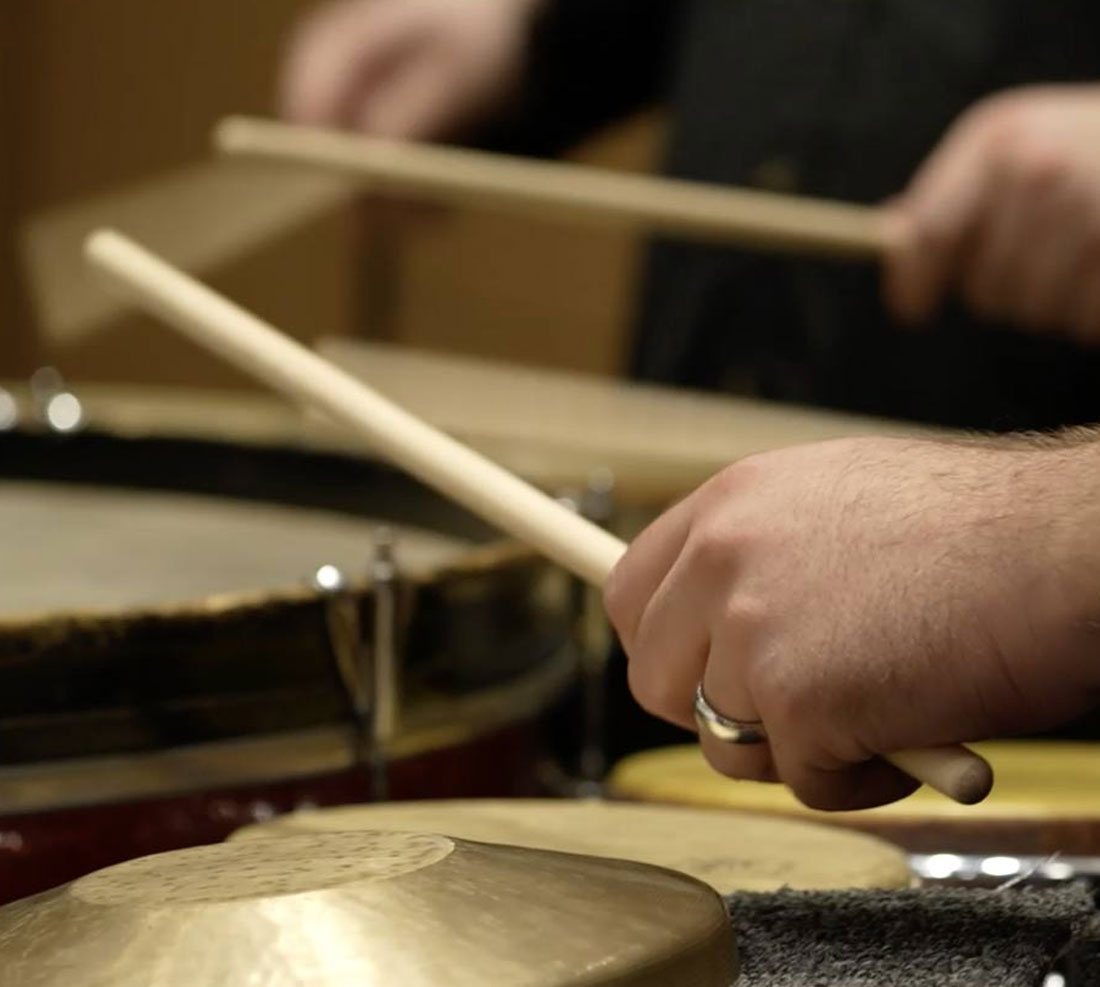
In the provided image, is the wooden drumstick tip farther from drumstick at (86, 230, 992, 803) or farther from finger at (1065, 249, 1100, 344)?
finger at (1065, 249, 1100, 344)

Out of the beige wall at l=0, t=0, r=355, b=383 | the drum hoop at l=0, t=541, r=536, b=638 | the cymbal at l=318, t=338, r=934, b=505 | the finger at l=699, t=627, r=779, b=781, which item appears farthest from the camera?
the beige wall at l=0, t=0, r=355, b=383

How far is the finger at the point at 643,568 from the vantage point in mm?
529

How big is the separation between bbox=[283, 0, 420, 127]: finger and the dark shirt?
108 millimetres

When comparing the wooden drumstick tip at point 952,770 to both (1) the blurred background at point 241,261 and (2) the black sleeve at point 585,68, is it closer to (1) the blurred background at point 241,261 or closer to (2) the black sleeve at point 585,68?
(2) the black sleeve at point 585,68

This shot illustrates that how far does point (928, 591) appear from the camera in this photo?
1.56 ft

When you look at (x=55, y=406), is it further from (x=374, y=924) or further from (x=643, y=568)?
(x=374, y=924)

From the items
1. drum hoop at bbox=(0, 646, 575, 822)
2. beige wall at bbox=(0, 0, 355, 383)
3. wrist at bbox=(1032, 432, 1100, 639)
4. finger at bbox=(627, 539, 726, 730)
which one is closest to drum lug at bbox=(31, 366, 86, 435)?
drum hoop at bbox=(0, 646, 575, 822)

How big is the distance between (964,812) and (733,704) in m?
0.18

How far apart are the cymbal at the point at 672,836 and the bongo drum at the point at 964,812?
0.17 ft

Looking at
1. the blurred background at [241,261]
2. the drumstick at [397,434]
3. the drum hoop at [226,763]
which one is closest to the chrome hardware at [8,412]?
the drumstick at [397,434]

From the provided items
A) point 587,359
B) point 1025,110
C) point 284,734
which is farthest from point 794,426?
point 587,359

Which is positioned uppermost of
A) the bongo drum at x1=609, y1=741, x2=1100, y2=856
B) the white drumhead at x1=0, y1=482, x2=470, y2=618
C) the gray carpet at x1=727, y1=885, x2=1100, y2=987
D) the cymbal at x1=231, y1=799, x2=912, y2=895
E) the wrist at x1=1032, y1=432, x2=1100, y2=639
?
the wrist at x1=1032, y1=432, x2=1100, y2=639

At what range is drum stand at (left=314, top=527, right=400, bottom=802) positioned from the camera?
0.68 metres

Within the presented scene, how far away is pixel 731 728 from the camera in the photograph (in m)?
0.52
